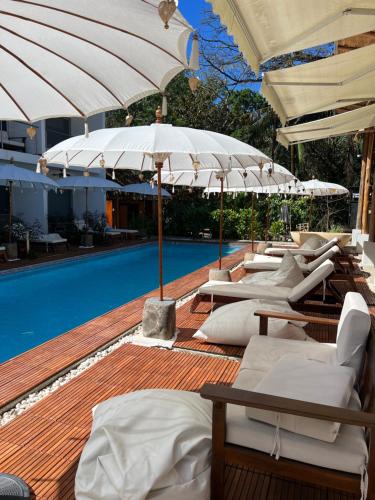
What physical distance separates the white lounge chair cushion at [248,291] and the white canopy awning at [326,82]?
92.1 inches

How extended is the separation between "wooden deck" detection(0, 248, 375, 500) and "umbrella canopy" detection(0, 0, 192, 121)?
2269 millimetres

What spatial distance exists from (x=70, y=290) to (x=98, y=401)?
747 centimetres

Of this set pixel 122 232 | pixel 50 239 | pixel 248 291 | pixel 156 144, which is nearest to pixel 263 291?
pixel 248 291

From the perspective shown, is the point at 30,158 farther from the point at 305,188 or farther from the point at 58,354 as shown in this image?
the point at 58,354

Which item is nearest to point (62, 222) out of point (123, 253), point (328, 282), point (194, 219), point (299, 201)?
point (123, 253)

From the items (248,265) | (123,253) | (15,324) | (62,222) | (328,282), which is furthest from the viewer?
(62,222)

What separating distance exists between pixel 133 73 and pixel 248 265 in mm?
6181

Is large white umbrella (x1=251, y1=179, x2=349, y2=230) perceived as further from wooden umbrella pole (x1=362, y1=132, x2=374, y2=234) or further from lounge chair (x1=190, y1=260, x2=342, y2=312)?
lounge chair (x1=190, y1=260, x2=342, y2=312)

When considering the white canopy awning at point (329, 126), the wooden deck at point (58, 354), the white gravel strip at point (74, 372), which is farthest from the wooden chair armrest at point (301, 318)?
the white canopy awning at point (329, 126)

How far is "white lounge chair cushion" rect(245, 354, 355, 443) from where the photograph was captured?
2119 millimetres

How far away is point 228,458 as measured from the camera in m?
2.20

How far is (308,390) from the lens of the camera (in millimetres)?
2297

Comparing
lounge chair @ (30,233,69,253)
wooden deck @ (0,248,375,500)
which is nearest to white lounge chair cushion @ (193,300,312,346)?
wooden deck @ (0,248,375,500)

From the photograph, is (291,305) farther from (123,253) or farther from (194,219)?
(194,219)
